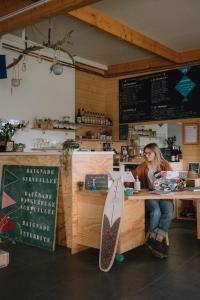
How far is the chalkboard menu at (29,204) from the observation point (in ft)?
14.3

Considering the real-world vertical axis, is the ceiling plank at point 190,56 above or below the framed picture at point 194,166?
above

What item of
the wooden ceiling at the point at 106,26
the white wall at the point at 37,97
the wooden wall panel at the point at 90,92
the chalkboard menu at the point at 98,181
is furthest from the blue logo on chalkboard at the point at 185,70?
the chalkboard menu at the point at 98,181

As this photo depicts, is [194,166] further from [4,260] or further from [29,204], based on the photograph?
[4,260]

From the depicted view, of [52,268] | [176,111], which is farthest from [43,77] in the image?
[52,268]

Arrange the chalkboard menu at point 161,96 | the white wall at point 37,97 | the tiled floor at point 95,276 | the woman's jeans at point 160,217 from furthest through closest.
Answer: the chalkboard menu at point 161,96 → the white wall at point 37,97 → the woman's jeans at point 160,217 → the tiled floor at point 95,276

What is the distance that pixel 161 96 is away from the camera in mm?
7246

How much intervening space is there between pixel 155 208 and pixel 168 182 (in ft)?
1.18

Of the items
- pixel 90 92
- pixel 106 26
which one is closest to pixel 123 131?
pixel 90 92

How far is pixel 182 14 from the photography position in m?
5.15

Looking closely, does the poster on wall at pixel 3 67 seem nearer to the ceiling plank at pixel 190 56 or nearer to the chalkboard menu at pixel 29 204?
the chalkboard menu at pixel 29 204

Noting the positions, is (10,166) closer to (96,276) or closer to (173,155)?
(96,276)

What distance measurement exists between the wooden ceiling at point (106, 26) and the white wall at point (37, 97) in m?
1.18

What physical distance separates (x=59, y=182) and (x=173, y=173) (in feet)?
4.73

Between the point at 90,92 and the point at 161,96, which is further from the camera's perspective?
the point at 90,92
